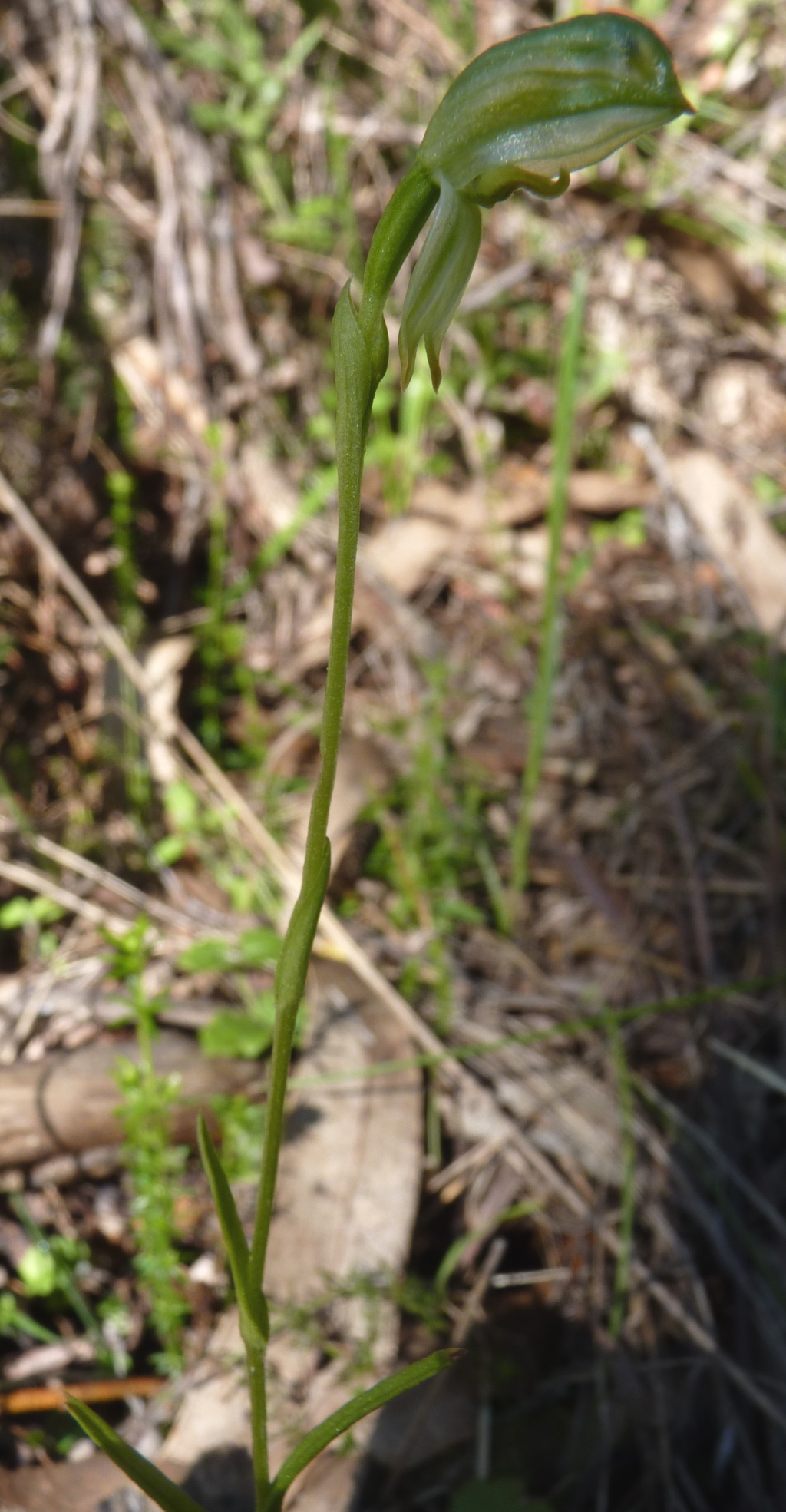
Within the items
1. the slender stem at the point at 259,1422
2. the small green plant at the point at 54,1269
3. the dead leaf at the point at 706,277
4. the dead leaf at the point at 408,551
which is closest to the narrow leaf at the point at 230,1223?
the slender stem at the point at 259,1422

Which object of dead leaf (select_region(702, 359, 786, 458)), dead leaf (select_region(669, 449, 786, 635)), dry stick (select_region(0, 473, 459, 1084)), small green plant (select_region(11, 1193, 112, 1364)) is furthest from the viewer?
dead leaf (select_region(702, 359, 786, 458))

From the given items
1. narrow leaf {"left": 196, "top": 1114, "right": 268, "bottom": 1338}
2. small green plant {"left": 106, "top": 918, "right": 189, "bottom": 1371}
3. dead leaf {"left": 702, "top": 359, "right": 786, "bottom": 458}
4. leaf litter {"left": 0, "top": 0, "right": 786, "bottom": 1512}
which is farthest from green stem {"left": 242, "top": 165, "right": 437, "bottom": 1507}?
dead leaf {"left": 702, "top": 359, "right": 786, "bottom": 458}

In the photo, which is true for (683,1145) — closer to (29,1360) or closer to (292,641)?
(29,1360)

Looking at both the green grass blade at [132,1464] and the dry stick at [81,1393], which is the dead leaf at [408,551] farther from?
the green grass blade at [132,1464]

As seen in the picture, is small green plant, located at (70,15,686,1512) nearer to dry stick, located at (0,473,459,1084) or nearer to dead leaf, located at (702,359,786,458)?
dry stick, located at (0,473,459,1084)

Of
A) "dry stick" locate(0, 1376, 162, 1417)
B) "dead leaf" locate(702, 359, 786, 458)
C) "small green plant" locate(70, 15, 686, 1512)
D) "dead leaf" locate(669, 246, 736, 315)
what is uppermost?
"dead leaf" locate(669, 246, 736, 315)

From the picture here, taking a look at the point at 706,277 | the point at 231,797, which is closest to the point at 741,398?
the point at 706,277
